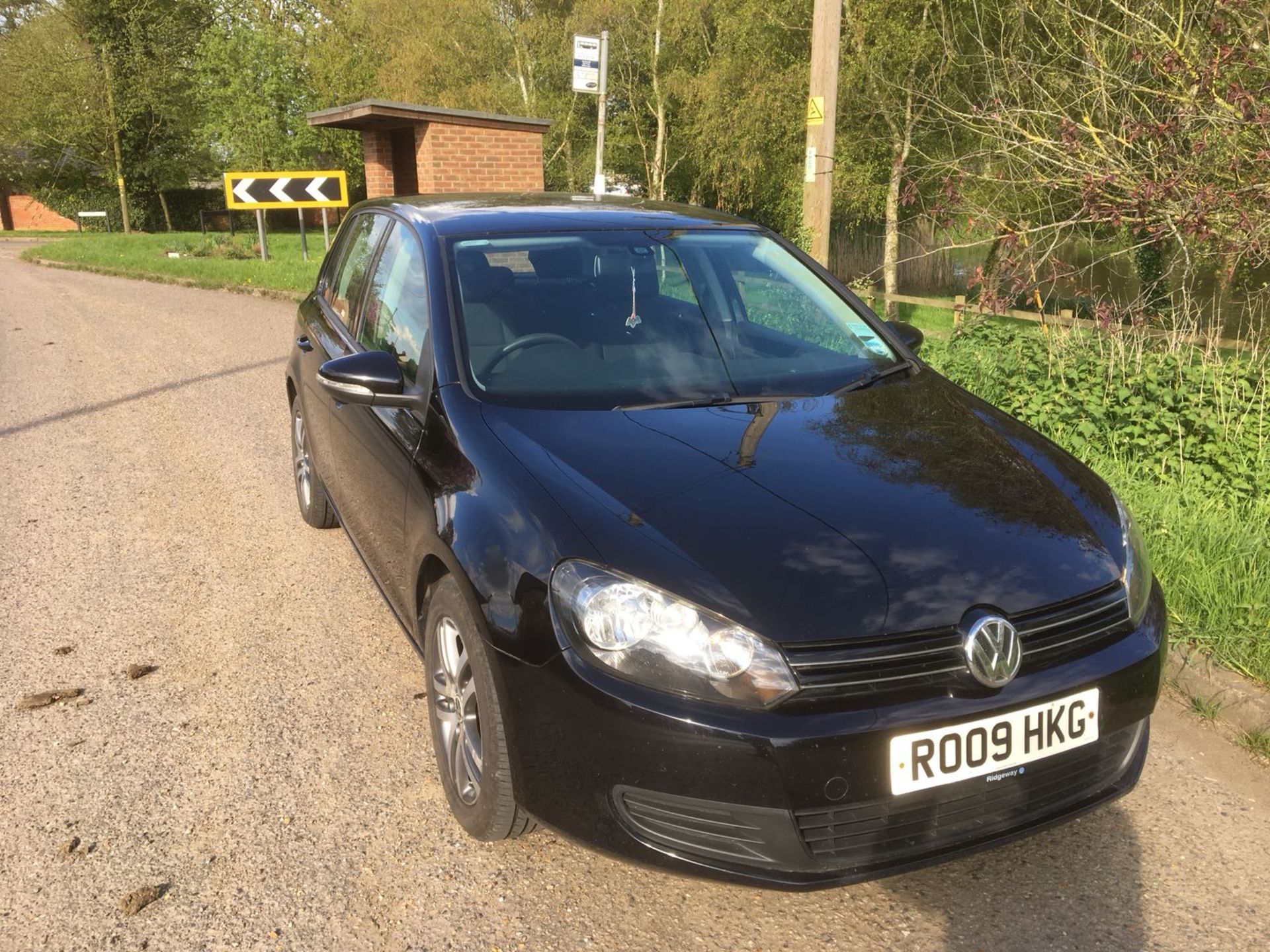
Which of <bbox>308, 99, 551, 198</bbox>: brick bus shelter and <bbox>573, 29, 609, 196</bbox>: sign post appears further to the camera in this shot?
<bbox>308, 99, 551, 198</bbox>: brick bus shelter

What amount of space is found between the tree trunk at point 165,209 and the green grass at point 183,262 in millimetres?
12475

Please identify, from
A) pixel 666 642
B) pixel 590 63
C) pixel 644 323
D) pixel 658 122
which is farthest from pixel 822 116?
pixel 658 122

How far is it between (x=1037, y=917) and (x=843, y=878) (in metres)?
0.65

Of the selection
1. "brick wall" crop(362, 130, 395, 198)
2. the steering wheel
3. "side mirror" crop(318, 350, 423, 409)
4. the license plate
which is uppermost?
"brick wall" crop(362, 130, 395, 198)

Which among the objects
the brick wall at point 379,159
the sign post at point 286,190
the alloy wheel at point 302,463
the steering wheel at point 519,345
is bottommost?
the alloy wheel at point 302,463

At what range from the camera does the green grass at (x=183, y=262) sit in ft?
55.0

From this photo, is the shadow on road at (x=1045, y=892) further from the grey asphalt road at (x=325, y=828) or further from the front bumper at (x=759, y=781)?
the front bumper at (x=759, y=781)

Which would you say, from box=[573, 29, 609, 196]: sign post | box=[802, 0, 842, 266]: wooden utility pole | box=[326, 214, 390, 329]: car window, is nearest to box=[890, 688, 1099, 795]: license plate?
box=[326, 214, 390, 329]: car window

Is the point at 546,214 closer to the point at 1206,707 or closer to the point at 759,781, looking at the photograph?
the point at 759,781

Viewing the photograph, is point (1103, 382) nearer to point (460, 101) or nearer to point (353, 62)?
point (460, 101)

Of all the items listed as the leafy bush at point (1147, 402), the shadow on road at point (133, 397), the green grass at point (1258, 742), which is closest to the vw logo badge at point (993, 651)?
the green grass at point (1258, 742)

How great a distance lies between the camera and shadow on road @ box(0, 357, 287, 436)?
7.68 meters

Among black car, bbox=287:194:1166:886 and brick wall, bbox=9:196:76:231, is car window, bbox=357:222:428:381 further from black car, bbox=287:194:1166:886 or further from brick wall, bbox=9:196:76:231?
brick wall, bbox=9:196:76:231

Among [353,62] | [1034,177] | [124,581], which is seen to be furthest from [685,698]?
[353,62]
